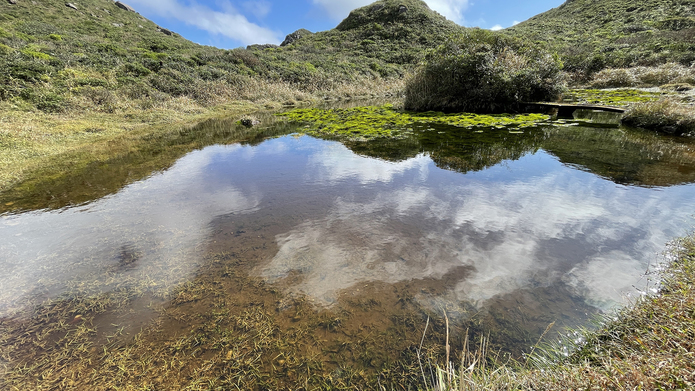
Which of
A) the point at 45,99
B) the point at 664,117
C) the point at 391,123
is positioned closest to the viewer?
the point at 664,117

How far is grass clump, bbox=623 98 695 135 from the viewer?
757 centimetres

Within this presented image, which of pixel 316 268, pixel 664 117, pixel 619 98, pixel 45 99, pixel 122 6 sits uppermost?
pixel 122 6

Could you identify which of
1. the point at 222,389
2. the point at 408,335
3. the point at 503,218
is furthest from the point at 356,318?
the point at 503,218

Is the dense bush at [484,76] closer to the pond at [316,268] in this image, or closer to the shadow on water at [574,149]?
the shadow on water at [574,149]

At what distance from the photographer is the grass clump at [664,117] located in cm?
757

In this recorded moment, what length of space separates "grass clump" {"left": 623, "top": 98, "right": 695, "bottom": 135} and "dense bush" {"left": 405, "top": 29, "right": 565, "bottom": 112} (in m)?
4.81

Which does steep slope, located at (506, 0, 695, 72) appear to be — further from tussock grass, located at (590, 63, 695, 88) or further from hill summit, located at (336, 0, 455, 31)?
hill summit, located at (336, 0, 455, 31)

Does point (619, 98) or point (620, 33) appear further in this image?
point (620, 33)

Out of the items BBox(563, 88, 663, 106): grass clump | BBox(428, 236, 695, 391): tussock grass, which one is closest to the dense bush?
BBox(563, 88, 663, 106): grass clump

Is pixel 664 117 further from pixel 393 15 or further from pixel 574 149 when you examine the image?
pixel 393 15

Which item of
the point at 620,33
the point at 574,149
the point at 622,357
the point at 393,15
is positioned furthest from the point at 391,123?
the point at 393,15

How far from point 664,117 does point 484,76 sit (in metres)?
6.84

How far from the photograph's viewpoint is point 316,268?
3049 mm

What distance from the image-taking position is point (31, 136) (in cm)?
877
